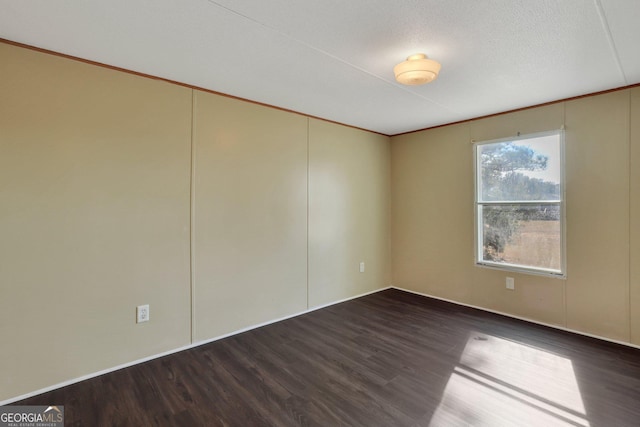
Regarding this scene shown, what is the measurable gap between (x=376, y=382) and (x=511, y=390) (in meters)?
0.92

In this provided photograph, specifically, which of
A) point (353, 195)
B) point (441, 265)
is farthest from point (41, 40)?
point (441, 265)

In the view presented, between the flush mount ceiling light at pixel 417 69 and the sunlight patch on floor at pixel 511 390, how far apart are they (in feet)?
7.21

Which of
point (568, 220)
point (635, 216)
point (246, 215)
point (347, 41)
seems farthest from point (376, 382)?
point (635, 216)

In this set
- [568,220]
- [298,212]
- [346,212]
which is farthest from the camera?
[346,212]

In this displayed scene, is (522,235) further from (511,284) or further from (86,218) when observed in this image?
(86,218)

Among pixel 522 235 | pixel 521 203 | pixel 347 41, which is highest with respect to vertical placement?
pixel 347 41

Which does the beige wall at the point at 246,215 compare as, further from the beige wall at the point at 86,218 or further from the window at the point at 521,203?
the window at the point at 521,203

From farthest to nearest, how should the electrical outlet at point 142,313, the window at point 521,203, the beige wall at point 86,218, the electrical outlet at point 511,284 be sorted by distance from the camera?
1. the electrical outlet at point 511,284
2. the window at point 521,203
3. the electrical outlet at point 142,313
4. the beige wall at point 86,218

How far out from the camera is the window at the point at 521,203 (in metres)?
3.07

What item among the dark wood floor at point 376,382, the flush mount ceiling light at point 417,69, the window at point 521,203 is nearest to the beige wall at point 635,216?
the dark wood floor at point 376,382

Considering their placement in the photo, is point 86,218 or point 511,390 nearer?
point 511,390

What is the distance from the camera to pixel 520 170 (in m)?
3.31

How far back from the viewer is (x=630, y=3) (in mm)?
1545

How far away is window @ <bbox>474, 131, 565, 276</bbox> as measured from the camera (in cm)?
307
